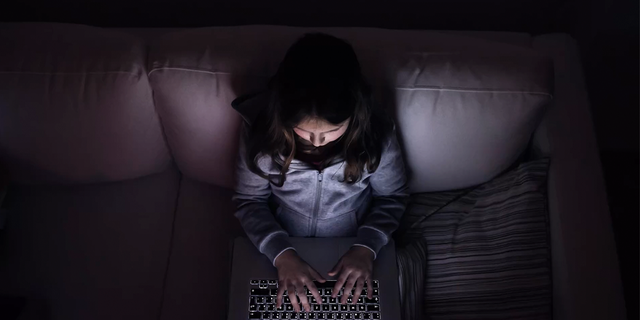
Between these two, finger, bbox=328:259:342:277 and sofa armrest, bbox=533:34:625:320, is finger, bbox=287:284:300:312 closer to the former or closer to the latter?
finger, bbox=328:259:342:277

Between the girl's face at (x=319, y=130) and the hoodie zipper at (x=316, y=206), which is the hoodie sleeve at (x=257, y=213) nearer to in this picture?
the hoodie zipper at (x=316, y=206)

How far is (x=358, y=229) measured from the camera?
1235 mm

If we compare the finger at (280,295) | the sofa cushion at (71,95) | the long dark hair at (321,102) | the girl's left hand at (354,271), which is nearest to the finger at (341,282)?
the girl's left hand at (354,271)

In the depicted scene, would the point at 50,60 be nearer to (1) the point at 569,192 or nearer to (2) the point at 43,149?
(2) the point at 43,149

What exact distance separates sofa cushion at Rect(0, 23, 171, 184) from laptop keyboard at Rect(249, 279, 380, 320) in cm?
51

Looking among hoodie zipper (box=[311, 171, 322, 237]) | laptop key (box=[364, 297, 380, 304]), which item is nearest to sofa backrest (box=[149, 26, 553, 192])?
hoodie zipper (box=[311, 171, 322, 237])

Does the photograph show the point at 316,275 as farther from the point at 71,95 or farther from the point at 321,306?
the point at 71,95

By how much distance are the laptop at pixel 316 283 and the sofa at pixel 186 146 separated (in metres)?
0.13

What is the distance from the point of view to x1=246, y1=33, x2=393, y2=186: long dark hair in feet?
2.87

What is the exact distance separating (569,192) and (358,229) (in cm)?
49

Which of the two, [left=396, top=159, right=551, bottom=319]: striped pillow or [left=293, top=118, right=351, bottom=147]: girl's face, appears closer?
[left=293, top=118, right=351, bottom=147]: girl's face

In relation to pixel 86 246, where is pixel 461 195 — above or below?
above

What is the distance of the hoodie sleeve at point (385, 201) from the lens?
1152 mm

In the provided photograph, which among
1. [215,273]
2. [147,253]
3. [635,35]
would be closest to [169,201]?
[147,253]
